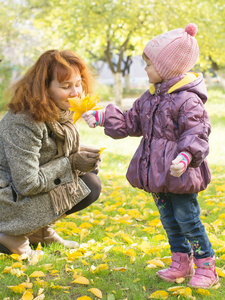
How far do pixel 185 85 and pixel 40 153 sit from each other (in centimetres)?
126

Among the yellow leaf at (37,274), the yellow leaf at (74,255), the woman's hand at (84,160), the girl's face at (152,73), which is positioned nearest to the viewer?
the girl's face at (152,73)

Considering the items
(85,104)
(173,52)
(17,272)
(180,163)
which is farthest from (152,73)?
(17,272)

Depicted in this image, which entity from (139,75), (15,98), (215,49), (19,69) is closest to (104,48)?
(19,69)

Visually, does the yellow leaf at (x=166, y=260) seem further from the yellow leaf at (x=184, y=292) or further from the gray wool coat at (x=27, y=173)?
the gray wool coat at (x=27, y=173)

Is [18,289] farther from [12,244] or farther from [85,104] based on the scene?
[85,104]

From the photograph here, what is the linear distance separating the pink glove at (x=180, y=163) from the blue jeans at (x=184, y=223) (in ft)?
1.01

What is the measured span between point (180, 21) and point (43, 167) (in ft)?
34.5

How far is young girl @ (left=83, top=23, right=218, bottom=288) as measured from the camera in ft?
7.21

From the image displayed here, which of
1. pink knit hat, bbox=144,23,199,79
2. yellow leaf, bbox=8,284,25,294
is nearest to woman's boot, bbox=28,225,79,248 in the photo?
yellow leaf, bbox=8,284,25,294

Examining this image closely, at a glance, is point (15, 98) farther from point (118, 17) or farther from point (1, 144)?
point (118, 17)

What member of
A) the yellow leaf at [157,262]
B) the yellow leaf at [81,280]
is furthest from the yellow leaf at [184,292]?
the yellow leaf at [81,280]

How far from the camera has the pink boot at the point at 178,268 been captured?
2.55 meters

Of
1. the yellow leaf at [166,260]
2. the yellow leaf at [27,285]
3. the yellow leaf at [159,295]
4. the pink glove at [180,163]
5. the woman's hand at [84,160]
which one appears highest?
the pink glove at [180,163]

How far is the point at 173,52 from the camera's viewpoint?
229 centimetres
